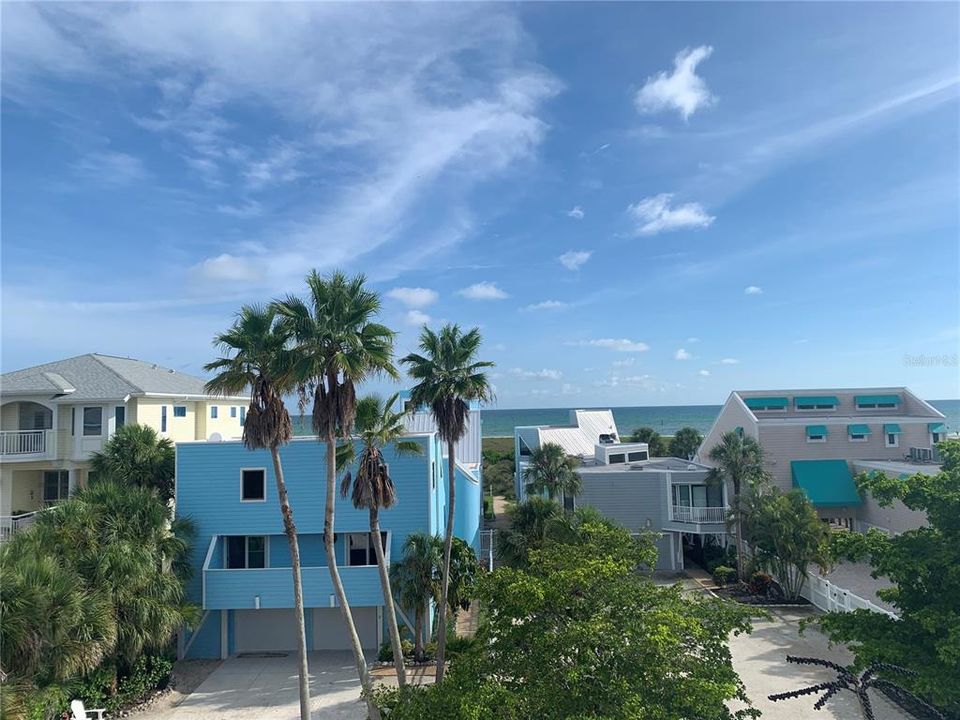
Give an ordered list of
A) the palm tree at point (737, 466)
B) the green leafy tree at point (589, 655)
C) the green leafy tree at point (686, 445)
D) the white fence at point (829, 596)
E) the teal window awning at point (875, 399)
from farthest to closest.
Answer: the green leafy tree at point (686, 445)
the teal window awning at point (875, 399)
the palm tree at point (737, 466)
the white fence at point (829, 596)
the green leafy tree at point (589, 655)

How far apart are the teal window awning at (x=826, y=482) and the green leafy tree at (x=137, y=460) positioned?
3055 centimetres

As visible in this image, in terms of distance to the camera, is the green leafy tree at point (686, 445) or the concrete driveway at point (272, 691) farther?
the green leafy tree at point (686, 445)

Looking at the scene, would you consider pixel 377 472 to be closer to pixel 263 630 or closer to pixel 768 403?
pixel 263 630

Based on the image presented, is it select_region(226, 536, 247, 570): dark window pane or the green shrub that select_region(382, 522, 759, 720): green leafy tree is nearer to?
select_region(226, 536, 247, 570): dark window pane

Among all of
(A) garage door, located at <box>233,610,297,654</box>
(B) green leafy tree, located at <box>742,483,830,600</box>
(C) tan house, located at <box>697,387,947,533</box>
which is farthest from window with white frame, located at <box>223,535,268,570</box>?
(C) tan house, located at <box>697,387,947,533</box>

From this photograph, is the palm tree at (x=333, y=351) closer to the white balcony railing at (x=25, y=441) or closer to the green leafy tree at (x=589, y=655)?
the green leafy tree at (x=589, y=655)

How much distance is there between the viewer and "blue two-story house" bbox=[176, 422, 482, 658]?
65.0 feet

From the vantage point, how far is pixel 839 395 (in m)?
38.7

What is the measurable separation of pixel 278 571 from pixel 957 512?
17989mm

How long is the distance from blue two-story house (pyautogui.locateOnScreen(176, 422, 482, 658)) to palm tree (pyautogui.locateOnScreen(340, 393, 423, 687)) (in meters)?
3.59

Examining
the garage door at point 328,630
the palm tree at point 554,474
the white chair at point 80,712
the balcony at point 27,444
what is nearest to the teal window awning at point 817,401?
the palm tree at point 554,474

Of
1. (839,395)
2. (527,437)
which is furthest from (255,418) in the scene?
(839,395)

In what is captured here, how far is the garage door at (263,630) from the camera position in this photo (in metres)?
21.3

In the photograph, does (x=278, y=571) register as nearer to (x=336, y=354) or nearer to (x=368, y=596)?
(x=368, y=596)
